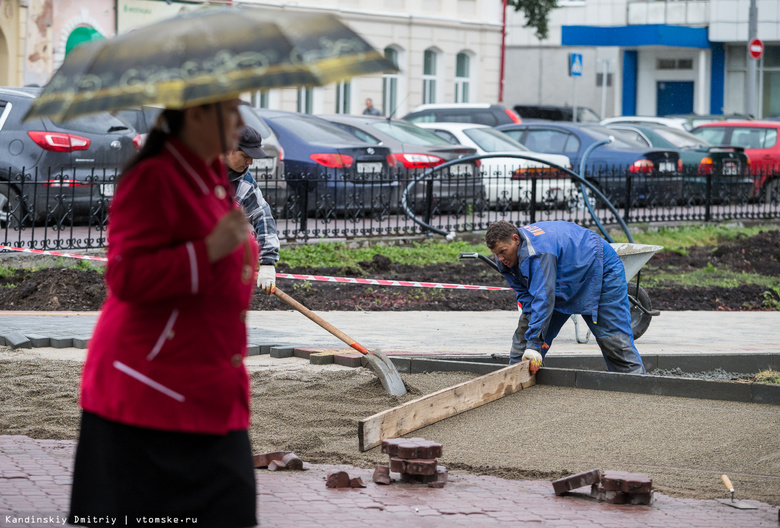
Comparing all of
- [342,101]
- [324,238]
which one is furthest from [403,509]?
[342,101]

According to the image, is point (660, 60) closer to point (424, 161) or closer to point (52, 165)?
point (424, 161)

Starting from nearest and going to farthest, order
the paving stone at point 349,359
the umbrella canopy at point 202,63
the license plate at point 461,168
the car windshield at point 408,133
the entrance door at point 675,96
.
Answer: the umbrella canopy at point 202,63
the paving stone at point 349,359
the license plate at point 461,168
the car windshield at point 408,133
the entrance door at point 675,96

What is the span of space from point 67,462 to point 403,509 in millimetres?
1621

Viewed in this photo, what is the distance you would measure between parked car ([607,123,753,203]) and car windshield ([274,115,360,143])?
6.08 metres

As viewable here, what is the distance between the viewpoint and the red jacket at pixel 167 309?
292 cm

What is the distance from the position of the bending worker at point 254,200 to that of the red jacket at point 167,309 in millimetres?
3851

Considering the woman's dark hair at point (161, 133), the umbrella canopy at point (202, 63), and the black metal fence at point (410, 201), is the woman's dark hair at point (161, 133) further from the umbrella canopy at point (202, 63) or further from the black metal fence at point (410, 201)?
the black metal fence at point (410, 201)

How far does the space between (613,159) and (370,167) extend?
5.57 meters

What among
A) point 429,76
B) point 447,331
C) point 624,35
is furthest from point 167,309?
point 624,35

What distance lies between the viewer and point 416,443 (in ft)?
17.3

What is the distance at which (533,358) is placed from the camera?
7.30 meters

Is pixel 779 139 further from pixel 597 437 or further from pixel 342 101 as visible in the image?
pixel 597 437

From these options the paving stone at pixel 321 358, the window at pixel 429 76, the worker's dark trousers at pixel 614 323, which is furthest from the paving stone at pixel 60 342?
the window at pixel 429 76

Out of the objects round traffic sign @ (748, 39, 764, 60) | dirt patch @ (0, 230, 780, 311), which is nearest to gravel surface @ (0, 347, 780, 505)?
dirt patch @ (0, 230, 780, 311)
